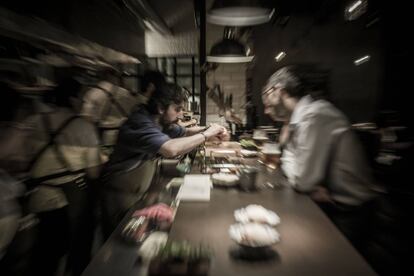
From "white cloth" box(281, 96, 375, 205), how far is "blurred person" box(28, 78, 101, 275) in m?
1.90

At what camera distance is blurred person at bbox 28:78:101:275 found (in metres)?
2.19

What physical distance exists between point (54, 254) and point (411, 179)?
3560mm

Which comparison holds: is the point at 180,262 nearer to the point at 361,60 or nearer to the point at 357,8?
the point at 357,8

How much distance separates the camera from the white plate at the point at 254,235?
1.04m

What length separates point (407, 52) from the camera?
296 centimetres

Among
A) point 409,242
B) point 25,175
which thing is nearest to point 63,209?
point 25,175

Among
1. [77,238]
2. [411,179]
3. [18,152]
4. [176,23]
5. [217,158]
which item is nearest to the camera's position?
[18,152]

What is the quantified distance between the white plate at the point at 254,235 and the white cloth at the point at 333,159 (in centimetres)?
93

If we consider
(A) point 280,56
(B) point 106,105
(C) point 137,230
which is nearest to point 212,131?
(B) point 106,105

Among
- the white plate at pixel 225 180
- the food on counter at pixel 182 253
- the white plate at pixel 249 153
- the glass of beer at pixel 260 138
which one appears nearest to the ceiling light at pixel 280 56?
the glass of beer at pixel 260 138

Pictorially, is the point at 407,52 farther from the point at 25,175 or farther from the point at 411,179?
the point at 25,175

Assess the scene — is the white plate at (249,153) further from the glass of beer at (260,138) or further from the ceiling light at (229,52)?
the ceiling light at (229,52)

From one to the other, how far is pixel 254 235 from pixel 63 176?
1952 millimetres

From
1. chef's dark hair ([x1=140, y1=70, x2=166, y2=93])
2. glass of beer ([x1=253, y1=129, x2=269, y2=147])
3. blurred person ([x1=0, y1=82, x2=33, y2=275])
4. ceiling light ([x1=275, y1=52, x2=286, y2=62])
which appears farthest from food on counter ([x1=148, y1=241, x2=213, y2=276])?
ceiling light ([x1=275, y1=52, x2=286, y2=62])
